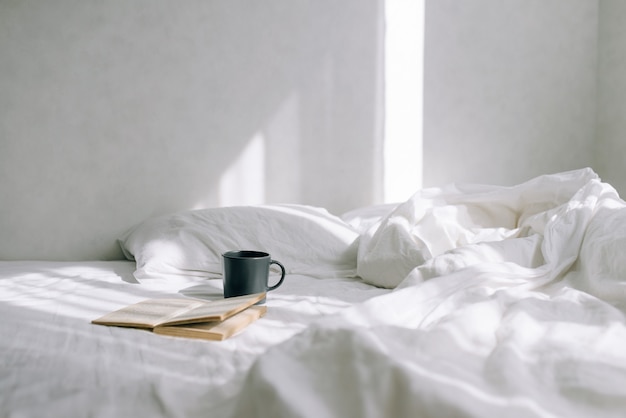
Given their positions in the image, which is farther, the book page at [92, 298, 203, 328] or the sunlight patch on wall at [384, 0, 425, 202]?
the sunlight patch on wall at [384, 0, 425, 202]

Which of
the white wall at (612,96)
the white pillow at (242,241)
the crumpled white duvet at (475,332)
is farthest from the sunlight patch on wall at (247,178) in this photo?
the white wall at (612,96)

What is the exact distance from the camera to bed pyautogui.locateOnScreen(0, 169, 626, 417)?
57 centimetres

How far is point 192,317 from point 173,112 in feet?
3.70

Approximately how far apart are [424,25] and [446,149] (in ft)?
1.73

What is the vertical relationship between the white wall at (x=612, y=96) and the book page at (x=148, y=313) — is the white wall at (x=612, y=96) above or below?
above

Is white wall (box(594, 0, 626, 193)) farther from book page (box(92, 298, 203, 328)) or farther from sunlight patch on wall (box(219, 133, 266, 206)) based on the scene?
book page (box(92, 298, 203, 328))

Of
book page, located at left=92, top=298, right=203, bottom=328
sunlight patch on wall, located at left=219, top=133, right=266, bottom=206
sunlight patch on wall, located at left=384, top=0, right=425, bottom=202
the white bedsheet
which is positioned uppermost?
sunlight patch on wall, located at left=384, top=0, right=425, bottom=202

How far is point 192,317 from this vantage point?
82cm

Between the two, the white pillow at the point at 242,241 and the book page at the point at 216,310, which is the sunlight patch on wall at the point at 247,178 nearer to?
the white pillow at the point at 242,241

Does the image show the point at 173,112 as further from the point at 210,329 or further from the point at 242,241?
the point at 210,329

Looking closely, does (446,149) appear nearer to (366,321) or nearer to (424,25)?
(424,25)

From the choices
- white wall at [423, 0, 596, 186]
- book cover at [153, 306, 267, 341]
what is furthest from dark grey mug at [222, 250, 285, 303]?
white wall at [423, 0, 596, 186]

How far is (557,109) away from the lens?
2422 millimetres

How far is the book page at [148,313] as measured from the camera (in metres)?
Answer: 0.86
